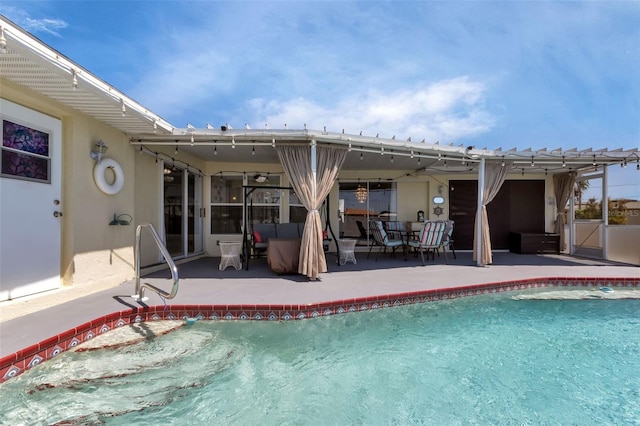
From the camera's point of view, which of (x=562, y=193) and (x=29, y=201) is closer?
(x=29, y=201)

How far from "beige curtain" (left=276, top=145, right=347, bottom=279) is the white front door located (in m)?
2.90

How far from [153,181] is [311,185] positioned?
305cm

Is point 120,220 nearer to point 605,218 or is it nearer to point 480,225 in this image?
point 480,225

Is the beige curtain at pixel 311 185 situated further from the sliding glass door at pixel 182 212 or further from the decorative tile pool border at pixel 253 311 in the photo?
the sliding glass door at pixel 182 212

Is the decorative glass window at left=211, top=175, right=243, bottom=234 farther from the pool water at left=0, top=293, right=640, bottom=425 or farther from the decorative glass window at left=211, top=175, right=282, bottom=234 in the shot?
the pool water at left=0, top=293, right=640, bottom=425

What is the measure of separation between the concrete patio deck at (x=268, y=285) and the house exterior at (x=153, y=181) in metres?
0.32

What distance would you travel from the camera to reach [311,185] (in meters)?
4.89

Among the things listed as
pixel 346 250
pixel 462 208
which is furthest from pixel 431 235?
pixel 462 208

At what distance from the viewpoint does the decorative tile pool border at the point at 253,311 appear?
2.41m

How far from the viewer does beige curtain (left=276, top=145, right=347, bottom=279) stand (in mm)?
4793

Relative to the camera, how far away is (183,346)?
9.55 feet

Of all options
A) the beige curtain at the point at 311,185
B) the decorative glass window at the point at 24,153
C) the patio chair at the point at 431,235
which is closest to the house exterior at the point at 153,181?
the decorative glass window at the point at 24,153

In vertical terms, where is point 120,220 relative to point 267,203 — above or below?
below

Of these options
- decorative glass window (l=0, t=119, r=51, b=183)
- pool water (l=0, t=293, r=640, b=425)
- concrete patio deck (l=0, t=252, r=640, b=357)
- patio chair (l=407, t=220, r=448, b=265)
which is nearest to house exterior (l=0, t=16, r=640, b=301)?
decorative glass window (l=0, t=119, r=51, b=183)
